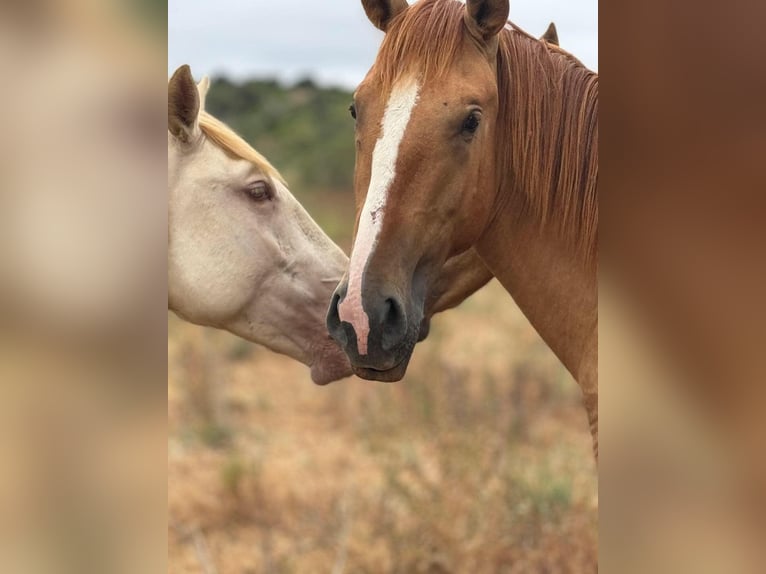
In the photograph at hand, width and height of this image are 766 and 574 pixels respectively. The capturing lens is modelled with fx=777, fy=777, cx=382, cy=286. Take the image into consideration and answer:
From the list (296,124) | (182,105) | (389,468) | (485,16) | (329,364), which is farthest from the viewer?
(296,124)

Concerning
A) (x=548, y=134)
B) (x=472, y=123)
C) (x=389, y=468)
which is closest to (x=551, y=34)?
(x=548, y=134)

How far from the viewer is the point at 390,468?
3.85 metres

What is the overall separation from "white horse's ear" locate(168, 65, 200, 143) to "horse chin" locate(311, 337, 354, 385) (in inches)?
22.5

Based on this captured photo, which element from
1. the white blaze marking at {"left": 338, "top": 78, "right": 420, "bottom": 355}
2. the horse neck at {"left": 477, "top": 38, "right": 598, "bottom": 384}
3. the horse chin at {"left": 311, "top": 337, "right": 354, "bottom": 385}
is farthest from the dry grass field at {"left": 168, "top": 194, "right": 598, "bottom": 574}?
the white blaze marking at {"left": 338, "top": 78, "right": 420, "bottom": 355}

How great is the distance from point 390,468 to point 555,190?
8.73ft

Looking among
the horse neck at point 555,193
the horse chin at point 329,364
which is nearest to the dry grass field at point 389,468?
the horse chin at point 329,364

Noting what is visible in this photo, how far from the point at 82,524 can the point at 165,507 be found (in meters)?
0.06

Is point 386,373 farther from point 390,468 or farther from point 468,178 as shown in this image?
point 390,468

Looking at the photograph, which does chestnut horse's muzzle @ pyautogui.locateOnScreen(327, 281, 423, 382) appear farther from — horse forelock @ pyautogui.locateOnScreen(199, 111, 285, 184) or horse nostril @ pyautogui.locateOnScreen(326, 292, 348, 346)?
horse forelock @ pyautogui.locateOnScreen(199, 111, 285, 184)

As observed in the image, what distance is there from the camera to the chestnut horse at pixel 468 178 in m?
1.25

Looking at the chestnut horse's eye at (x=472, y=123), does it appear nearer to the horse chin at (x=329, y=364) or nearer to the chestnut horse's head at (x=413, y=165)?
the chestnut horse's head at (x=413, y=165)

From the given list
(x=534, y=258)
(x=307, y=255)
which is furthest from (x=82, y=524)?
(x=307, y=255)

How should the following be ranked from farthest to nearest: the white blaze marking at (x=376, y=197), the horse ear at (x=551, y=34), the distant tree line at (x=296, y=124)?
the distant tree line at (x=296, y=124) → the horse ear at (x=551, y=34) → the white blaze marking at (x=376, y=197)

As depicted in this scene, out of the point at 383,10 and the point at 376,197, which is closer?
the point at 376,197
